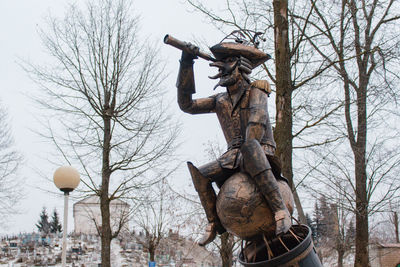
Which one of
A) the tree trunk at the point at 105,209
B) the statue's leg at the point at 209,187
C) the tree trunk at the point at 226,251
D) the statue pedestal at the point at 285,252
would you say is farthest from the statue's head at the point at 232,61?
the tree trunk at the point at 226,251

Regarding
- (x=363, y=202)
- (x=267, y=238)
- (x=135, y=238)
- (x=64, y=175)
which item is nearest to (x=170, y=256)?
(x=135, y=238)

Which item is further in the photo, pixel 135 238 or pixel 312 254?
pixel 135 238

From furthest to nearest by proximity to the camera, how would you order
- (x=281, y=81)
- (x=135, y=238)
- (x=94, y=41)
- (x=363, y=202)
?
1. (x=135, y=238)
2. (x=94, y=41)
3. (x=363, y=202)
4. (x=281, y=81)

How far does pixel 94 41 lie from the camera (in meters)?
14.1

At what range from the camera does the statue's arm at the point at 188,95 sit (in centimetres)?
422

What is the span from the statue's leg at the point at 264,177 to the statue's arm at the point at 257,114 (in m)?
0.12

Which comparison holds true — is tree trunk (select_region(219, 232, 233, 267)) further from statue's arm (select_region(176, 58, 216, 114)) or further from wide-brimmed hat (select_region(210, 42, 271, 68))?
wide-brimmed hat (select_region(210, 42, 271, 68))

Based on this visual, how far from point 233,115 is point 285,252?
56.2 inches

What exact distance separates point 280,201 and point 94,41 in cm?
1183

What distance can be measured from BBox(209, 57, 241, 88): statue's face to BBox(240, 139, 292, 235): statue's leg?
0.74m

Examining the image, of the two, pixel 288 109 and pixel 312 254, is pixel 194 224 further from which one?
pixel 312 254

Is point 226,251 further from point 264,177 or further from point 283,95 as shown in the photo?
point 264,177

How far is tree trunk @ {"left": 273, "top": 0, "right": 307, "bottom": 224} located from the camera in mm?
7863

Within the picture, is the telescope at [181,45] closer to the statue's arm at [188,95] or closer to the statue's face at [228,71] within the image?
the statue's arm at [188,95]
